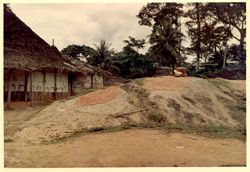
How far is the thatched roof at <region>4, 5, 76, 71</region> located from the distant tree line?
8300 mm

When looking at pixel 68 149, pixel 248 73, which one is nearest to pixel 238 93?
pixel 248 73

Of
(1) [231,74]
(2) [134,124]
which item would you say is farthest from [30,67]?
(1) [231,74]

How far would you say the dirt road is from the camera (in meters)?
9.09

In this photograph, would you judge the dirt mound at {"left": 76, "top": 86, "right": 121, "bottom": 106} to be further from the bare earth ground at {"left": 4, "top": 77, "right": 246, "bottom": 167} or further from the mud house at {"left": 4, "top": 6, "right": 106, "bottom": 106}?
the mud house at {"left": 4, "top": 6, "right": 106, "bottom": 106}

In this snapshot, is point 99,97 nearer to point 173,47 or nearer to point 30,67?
point 30,67

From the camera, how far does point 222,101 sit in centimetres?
1436

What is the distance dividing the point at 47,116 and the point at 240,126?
18.4 feet

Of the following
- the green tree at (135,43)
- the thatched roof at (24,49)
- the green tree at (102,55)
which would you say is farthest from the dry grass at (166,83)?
the green tree at (135,43)

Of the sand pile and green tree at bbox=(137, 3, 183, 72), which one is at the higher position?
green tree at bbox=(137, 3, 183, 72)

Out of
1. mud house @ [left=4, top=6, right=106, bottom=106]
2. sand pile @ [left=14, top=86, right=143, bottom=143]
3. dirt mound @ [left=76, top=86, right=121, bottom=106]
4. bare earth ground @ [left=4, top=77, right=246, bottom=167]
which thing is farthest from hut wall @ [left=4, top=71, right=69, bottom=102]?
dirt mound @ [left=76, top=86, right=121, bottom=106]

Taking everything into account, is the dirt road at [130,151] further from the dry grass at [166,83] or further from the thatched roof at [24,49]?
the thatched roof at [24,49]

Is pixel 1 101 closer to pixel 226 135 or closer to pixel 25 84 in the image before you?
pixel 226 135

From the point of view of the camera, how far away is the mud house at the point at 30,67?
17.1m

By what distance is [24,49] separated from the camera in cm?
1781
